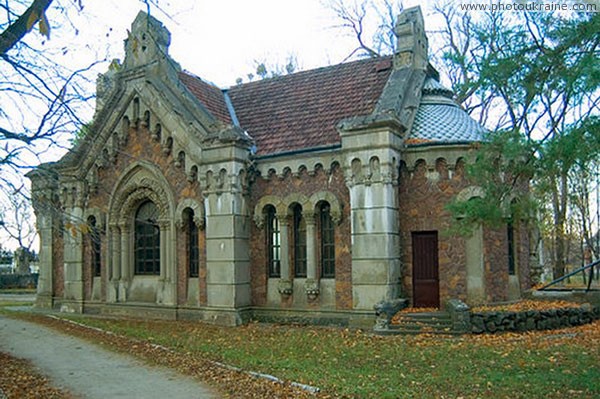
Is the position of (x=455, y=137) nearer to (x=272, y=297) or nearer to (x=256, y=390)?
(x=272, y=297)

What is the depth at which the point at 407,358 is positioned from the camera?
1167 cm

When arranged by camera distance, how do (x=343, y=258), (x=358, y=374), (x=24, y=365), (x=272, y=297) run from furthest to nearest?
1. (x=272, y=297)
2. (x=343, y=258)
3. (x=24, y=365)
4. (x=358, y=374)

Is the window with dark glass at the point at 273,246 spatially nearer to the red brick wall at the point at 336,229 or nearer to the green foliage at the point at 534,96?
the red brick wall at the point at 336,229

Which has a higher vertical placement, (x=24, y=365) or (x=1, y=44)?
(x=1, y=44)

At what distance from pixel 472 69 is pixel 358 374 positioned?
536cm

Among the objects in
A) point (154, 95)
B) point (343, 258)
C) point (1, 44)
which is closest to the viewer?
point (1, 44)

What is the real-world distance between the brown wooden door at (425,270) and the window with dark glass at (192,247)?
6754mm

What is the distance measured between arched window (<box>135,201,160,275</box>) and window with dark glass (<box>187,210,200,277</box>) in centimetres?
145

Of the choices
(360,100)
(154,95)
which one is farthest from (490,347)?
(154,95)

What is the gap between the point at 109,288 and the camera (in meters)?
20.5

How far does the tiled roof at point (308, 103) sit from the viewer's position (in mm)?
18562

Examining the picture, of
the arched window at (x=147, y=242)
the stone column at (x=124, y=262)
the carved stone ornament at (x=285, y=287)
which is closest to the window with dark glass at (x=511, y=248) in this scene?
the carved stone ornament at (x=285, y=287)

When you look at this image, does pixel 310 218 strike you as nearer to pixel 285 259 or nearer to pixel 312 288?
pixel 285 259

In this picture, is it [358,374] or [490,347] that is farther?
[490,347]
